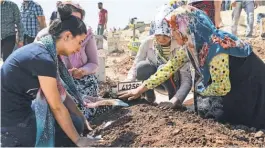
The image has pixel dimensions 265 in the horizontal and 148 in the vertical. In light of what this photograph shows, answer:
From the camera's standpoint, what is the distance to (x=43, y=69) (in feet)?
10.6

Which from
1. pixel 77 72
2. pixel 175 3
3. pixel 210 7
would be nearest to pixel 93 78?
pixel 77 72

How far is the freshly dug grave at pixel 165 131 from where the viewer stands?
11.1 feet

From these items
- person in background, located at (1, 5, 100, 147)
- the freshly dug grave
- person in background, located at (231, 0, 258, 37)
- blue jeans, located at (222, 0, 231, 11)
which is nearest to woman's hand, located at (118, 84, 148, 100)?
the freshly dug grave

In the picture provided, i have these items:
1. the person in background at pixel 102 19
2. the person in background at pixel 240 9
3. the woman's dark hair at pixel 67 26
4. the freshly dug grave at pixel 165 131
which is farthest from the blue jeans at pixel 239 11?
the woman's dark hair at pixel 67 26

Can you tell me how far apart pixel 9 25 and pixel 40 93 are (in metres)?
4.16

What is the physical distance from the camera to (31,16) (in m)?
7.51

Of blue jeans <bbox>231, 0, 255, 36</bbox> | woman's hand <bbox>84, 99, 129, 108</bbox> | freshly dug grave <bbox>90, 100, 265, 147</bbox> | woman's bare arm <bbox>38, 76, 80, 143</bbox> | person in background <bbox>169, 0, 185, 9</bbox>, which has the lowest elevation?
freshly dug grave <bbox>90, 100, 265, 147</bbox>

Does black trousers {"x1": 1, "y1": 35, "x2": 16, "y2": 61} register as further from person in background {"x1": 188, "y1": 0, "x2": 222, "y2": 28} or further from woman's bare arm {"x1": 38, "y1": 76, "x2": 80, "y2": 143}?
woman's bare arm {"x1": 38, "y1": 76, "x2": 80, "y2": 143}

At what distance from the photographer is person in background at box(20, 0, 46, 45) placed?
24.5 ft

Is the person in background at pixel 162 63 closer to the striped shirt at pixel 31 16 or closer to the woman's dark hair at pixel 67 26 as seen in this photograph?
the woman's dark hair at pixel 67 26

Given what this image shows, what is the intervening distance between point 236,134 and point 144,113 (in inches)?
36.0

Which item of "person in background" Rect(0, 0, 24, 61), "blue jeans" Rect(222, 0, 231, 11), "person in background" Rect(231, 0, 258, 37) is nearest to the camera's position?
"person in background" Rect(0, 0, 24, 61)

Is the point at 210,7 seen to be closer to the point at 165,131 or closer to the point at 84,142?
the point at 165,131

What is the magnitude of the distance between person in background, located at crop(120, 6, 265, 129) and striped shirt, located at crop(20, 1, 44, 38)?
3765 mm
